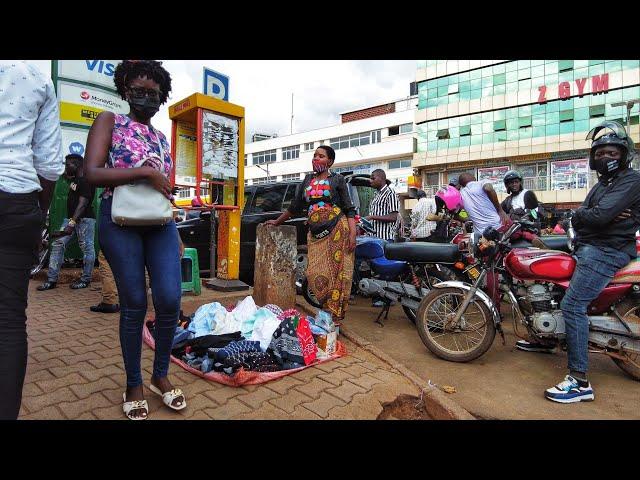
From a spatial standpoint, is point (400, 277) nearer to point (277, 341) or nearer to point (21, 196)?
point (277, 341)

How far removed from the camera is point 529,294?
11.2 feet

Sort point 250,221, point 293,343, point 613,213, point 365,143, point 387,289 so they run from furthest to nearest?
point 365,143 → point 250,221 → point 387,289 → point 293,343 → point 613,213

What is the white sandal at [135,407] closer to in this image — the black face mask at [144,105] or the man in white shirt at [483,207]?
the black face mask at [144,105]

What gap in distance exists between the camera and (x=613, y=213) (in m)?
2.86

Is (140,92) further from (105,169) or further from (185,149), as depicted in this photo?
(185,149)

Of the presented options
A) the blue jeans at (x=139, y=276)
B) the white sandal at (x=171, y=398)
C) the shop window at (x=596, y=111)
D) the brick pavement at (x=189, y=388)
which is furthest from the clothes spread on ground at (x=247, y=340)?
the shop window at (x=596, y=111)

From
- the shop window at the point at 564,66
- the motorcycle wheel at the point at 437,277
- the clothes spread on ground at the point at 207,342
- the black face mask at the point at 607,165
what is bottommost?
the clothes spread on ground at the point at 207,342

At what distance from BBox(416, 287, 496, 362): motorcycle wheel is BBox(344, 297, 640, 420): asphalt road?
0.39 feet

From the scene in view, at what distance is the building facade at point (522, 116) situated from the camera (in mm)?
26719

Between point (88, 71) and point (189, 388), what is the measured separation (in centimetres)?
580

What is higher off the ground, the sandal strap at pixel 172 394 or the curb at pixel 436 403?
the sandal strap at pixel 172 394

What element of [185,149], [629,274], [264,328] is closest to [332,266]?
[264,328]

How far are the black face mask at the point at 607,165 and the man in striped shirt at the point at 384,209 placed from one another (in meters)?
2.65

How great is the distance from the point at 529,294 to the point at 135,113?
3258 millimetres
